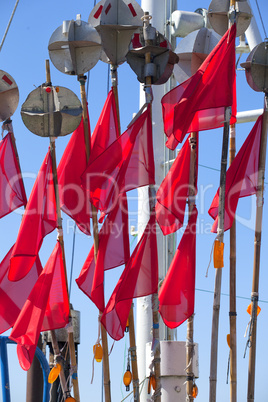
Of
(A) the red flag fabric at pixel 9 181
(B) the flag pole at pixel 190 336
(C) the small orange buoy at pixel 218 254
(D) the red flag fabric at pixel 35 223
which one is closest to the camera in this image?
(C) the small orange buoy at pixel 218 254

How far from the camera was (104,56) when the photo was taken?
1727 centimetres

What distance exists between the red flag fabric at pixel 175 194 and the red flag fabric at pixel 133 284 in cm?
61

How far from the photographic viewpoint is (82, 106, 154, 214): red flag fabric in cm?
1555

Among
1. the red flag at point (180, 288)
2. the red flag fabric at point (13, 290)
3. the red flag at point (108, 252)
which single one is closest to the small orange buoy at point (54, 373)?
the red flag at point (108, 252)

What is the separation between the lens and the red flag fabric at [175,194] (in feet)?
52.4

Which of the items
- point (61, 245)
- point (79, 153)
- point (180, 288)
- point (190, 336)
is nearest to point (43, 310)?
point (61, 245)

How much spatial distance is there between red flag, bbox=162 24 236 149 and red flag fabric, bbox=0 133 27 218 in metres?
2.74

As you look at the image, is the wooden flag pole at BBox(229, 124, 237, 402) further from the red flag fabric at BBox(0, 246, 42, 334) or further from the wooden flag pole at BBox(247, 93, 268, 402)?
the red flag fabric at BBox(0, 246, 42, 334)

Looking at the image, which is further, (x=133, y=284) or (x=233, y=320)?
(x=233, y=320)

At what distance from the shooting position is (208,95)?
15398mm

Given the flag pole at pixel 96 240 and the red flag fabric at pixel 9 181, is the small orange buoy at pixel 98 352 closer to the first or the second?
the flag pole at pixel 96 240

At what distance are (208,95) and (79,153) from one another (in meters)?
2.59

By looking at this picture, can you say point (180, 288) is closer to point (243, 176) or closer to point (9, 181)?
point (243, 176)

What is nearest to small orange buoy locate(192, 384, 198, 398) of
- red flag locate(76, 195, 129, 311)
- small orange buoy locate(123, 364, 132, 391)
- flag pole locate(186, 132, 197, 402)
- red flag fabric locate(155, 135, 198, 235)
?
flag pole locate(186, 132, 197, 402)
